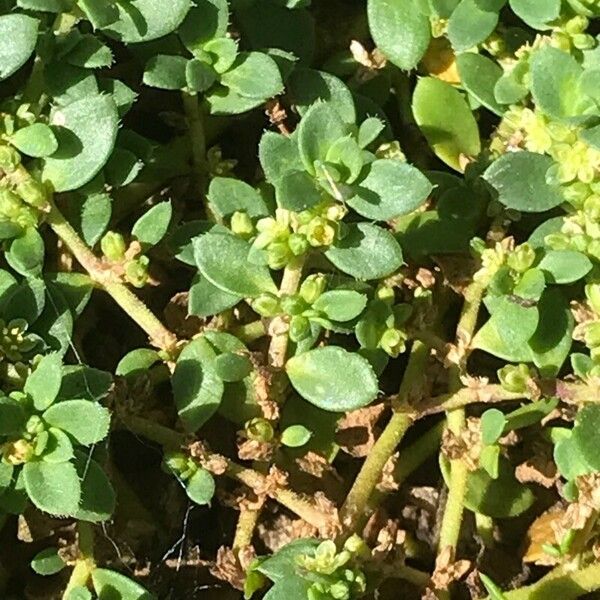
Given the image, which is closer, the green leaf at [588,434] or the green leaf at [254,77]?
the green leaf at [588,434]

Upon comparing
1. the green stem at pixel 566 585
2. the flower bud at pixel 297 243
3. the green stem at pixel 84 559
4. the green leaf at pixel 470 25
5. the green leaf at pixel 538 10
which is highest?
the green leaf at pixel 538 10

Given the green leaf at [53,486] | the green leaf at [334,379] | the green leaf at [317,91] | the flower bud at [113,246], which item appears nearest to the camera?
the green leaf at [53,486]

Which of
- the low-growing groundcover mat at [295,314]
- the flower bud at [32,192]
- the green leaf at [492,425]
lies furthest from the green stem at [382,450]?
the flower bud at [32,192]

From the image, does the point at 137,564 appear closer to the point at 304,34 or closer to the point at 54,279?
the point at 54,279

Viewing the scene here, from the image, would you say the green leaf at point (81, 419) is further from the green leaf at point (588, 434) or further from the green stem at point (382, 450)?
the green leaf at point (588, 434)

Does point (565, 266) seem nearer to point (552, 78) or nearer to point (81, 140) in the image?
point (552, 78)

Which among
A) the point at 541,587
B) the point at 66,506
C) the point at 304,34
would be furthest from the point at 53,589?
the point at 304,34

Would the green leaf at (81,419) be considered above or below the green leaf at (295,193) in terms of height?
below
